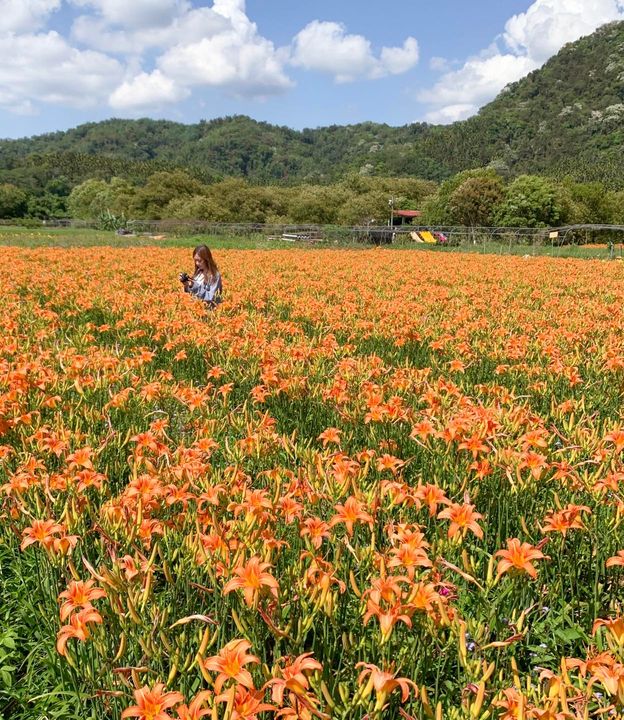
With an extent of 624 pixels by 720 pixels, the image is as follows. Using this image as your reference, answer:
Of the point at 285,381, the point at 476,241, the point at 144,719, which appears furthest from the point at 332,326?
the point at 476,241

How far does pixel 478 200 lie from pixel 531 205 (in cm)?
561

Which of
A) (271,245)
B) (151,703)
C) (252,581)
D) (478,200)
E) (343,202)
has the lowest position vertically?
(151,703)

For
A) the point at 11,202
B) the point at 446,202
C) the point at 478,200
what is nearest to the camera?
the point at 478,200

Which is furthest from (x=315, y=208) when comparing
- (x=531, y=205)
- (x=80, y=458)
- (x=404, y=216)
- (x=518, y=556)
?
(x=518, y=556)

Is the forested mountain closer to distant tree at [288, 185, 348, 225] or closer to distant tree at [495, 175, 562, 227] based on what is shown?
distant tree at [495, 175, 562, 227]

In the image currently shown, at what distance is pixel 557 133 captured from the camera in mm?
100125

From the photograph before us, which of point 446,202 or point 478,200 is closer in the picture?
point 478,200

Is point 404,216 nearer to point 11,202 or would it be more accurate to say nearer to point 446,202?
point 446,202

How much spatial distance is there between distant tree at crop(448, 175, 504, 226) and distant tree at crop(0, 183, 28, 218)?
190 ft

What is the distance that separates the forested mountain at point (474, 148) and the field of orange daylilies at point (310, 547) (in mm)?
79343

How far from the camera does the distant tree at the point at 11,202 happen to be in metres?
75.8

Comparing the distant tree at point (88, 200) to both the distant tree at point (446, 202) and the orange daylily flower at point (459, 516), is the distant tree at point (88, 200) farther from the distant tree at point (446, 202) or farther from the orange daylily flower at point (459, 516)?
the orange daylily flower at point (459, 516)

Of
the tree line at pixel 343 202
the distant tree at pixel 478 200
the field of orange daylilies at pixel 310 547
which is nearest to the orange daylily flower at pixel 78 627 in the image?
the field of orange daylilies at pixel 310 547

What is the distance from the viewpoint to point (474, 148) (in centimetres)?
10875
